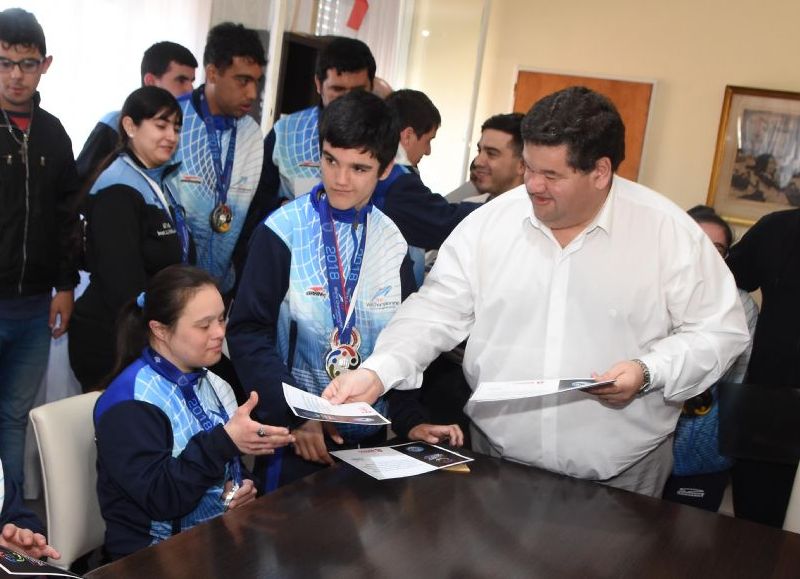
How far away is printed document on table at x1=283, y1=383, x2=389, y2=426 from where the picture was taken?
5.57ft

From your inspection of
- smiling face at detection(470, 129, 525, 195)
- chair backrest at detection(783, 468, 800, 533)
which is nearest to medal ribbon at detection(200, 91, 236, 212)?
smiling face at detection(470, 129, 525, 195)

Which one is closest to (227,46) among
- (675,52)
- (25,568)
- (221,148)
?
(221,148)

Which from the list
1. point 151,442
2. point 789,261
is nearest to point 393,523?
point 151,442

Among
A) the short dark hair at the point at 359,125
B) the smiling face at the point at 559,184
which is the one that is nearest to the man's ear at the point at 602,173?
the smiling face at the point at 559,184

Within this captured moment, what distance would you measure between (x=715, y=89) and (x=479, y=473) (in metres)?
5.85

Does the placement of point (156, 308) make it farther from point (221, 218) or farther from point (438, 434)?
point (221, 218)

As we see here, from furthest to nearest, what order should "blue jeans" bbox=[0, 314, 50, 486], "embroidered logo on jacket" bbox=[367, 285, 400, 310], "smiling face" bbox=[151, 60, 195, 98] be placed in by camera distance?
"smiling face" bbox=[151, 60, 195, 98] < "blue jeans" bbox=[0, 314, 50, 486] < "embroidered logo on jacket" bbox=[367, 285, 400, 310]

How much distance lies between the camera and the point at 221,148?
3.25 m

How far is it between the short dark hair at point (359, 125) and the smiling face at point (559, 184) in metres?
0.40

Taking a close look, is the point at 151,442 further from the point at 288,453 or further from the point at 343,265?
the point at 343,265

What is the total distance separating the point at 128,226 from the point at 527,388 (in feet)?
4.54

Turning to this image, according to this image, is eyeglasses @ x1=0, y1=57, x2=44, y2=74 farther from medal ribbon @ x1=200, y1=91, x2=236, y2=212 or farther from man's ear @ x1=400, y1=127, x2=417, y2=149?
man's ear @ x1=400, y1=127, x2=417, y2=149

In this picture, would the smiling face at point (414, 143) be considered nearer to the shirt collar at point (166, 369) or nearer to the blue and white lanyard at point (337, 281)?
the blue and white lanyard at point (337, 281)

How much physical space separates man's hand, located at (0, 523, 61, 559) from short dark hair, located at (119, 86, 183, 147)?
1.46 m
